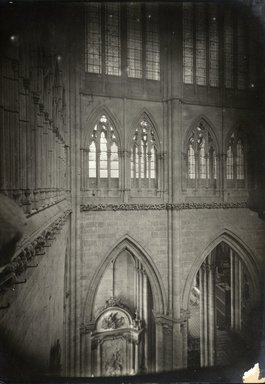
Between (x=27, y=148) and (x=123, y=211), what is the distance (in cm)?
624

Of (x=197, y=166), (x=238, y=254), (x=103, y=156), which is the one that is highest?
(x=103, y=156)

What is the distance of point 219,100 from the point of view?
9953 mm

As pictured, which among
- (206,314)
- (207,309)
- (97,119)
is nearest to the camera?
(97,119)

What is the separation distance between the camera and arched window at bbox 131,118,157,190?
32.6 feet

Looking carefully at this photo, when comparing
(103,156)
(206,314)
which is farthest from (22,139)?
(206,314)

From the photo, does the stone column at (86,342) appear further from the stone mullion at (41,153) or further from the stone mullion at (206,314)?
the stone mullion at (41,153)

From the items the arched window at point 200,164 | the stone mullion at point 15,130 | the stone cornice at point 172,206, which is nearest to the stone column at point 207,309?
the stone cornice at point 172,206

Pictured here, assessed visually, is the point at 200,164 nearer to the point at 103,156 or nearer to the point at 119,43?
the point at 103,156

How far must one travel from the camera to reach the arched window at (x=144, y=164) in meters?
9.94

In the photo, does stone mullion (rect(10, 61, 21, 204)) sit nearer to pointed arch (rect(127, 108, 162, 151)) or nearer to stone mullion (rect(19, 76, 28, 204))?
stone mullion (rect(19, 76, 28, 204))

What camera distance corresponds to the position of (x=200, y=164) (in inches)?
392

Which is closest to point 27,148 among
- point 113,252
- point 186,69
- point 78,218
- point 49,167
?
point 49,167

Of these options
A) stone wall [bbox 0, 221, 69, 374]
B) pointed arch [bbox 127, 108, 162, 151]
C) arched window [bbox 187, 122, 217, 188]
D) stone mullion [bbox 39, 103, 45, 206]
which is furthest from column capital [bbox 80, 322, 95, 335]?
stone mullion [bbox 39, 103, 45, 206]

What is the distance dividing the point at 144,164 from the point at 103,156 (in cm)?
124
